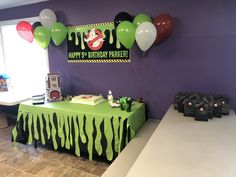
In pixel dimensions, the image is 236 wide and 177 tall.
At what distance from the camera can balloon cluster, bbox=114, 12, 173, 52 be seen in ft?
7.00

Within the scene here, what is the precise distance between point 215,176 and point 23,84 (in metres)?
3.89

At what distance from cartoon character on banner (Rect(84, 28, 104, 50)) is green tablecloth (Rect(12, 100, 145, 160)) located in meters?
0.87

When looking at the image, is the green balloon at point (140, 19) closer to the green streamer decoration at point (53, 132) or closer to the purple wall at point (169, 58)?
the purple wall at point (169, 58)

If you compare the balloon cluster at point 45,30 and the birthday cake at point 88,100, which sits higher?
the balloon cluster at point 45,30

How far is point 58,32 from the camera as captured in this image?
114 inches

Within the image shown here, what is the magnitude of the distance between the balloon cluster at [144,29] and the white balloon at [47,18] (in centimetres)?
124

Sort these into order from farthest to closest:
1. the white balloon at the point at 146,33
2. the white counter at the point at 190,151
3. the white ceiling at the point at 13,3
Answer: the white ceiling at the point at 13,3 < the white balloon at the point at 146,33 < the white counter at the point at 190,151

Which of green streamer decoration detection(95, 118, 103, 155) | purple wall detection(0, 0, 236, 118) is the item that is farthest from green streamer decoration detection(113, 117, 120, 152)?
purple wall detection(0, 0, 236, 118)

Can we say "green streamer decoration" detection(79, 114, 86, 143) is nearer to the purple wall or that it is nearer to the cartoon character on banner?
the purple wall

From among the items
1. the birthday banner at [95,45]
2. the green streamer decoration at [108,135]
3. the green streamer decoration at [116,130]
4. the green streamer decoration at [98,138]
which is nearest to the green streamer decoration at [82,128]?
the green streamer decoration at [98,138]

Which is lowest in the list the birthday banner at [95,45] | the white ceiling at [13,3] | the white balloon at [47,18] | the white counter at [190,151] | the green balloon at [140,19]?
the white counter at [190,151]

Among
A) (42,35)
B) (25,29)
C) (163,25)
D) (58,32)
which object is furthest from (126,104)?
(25,29)

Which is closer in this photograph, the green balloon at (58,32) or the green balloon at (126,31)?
the green balloon at (126,31)

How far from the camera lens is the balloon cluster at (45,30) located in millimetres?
2879
